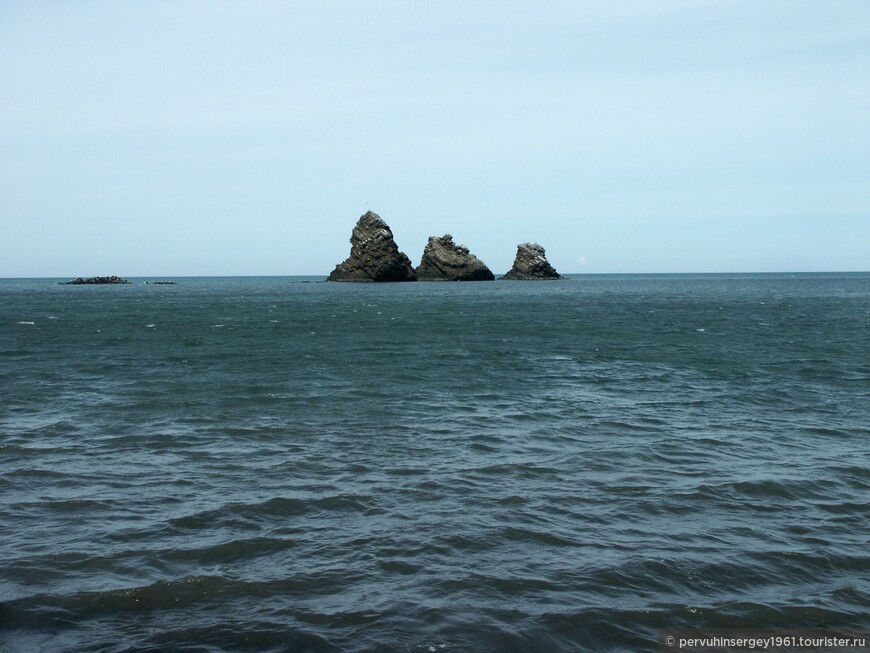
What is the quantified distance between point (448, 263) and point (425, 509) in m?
172

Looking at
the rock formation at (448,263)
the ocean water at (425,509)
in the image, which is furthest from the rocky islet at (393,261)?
the ocean water at (425,509)

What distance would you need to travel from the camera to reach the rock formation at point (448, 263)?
184 m

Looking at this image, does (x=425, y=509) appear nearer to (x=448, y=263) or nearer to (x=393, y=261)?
(x=393, y=261)

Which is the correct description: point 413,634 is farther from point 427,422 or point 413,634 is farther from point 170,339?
point 170,339

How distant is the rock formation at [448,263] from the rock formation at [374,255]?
25.9 feet

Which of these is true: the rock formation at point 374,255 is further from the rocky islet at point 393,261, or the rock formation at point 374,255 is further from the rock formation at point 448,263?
the rock formation at point 448,263

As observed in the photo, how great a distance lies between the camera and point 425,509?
12930 mm

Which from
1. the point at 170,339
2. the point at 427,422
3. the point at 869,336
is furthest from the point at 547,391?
the point at 869,336

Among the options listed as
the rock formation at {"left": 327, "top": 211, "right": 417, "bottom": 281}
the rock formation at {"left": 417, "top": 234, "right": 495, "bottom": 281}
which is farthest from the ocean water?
the rock formation at {"left": 417, "top": 234, "right": 495, "bottom": 281}

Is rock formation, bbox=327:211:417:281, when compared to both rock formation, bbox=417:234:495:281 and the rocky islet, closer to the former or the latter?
the rocky islet

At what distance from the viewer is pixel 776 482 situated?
14.5 m

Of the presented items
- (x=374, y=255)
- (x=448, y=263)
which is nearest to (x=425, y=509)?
(x=374, y=255)

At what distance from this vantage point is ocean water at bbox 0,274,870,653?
895 cm

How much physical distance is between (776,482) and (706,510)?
8.32 ft
